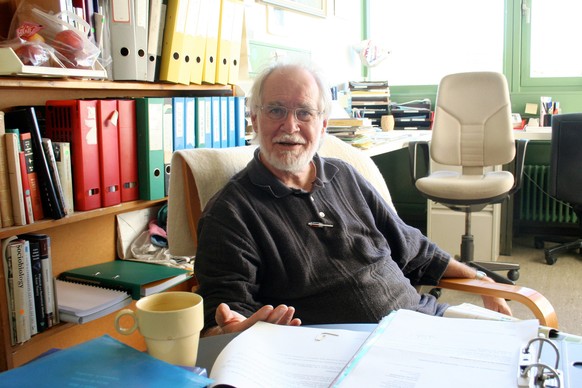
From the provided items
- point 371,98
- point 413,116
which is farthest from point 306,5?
point 413,116

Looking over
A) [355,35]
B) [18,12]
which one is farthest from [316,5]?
[18,12]

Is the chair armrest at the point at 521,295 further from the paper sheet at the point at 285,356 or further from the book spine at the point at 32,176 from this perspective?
the book spine at the point at 32,176

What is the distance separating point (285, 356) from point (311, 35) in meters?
3.18

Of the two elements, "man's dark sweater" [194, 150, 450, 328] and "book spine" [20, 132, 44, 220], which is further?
"book spine" [20, 132, 44, 220]

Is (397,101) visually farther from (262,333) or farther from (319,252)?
(262,333)

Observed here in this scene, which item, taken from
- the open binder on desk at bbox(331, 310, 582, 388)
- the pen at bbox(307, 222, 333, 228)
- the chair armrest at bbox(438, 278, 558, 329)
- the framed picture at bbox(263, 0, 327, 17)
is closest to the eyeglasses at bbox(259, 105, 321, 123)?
the pen at bbox(307, 222, 333, 228)

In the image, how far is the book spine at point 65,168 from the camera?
70.7 inches

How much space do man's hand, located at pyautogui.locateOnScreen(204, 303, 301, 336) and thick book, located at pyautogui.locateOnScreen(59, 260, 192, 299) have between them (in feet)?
3.10

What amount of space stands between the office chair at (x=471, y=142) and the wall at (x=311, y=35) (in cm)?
74

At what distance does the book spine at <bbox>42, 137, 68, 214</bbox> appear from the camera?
5.69 ft

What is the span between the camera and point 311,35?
12.1 feet

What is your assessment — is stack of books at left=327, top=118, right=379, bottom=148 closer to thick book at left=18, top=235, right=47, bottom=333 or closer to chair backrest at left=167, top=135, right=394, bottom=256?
chair backrest at left=167, top=135, right=394, bottom=256

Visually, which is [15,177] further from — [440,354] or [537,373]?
[537,373]

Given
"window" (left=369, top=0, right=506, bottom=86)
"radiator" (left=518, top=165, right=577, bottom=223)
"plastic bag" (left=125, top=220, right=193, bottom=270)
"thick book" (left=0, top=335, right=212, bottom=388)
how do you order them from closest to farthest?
"thick book" (left=0, top=335, right=212, bottom=388)
"plastic bag" (left=125, top=220, right=193, bottom=270)
"radiator" (left=518, top=165, right=577, bottom=223)
"window" (left=369, top=0, right=506, bottom=86)
